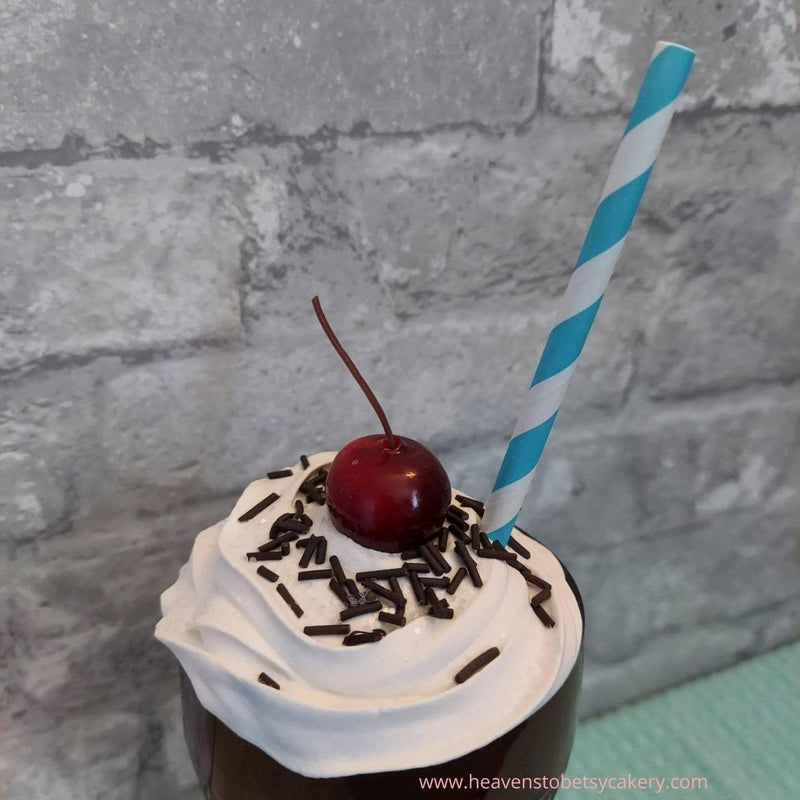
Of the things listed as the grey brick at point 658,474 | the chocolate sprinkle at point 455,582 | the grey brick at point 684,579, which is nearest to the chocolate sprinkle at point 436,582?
the chocolate sprinkle at point 455,582

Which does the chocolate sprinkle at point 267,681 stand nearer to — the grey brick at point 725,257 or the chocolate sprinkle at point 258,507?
the chocolate sprinkle at point 258,507

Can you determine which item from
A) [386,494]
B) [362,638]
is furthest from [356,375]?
[362,638]

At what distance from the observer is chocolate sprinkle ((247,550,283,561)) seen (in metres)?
0.64

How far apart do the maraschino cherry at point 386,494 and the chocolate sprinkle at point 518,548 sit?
0.27 feet

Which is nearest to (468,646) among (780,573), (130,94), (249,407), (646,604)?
(249,407)

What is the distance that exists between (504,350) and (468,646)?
0.42m

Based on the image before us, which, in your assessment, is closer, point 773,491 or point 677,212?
point 677,212

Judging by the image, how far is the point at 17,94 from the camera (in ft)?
2.17

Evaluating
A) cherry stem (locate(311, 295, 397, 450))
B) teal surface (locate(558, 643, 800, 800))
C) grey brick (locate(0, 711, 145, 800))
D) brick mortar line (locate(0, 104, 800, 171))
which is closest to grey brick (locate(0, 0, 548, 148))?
brick mortar line (locate(0, 104, 800, 171))

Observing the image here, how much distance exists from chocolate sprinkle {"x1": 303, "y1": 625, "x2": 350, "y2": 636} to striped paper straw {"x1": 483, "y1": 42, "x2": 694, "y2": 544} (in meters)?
0.16

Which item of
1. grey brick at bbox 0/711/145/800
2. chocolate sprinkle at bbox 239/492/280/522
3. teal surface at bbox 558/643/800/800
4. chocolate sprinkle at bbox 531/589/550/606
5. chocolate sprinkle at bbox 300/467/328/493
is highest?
chocolate sprinkle at bbox 531/589/550/606

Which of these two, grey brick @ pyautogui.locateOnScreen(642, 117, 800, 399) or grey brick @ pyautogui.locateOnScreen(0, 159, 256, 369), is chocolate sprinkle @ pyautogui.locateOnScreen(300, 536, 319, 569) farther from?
grey brick @ pyautogui.locateOnScreen(642, 117, 800, 399)

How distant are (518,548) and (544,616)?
0.08m

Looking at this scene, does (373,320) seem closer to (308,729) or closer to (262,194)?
(262,194)
